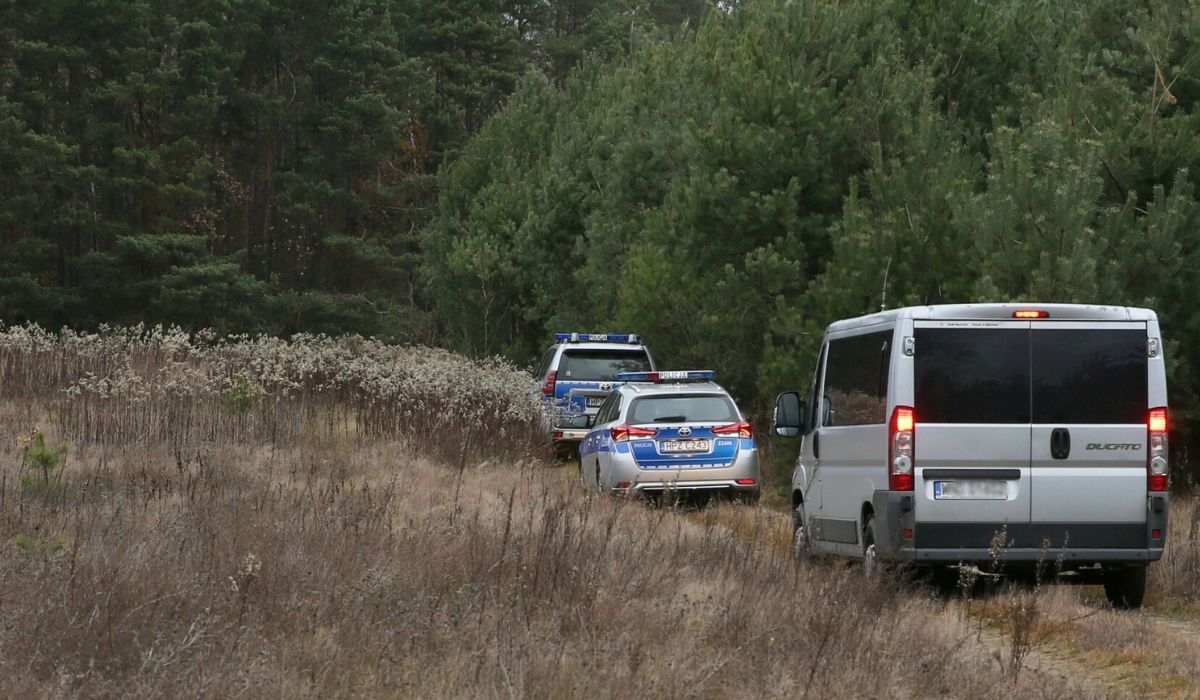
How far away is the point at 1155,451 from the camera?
10.8 meters

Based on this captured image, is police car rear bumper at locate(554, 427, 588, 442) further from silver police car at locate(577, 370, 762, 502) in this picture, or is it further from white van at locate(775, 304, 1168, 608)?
white van at locate(775, 304, 1168, 608)

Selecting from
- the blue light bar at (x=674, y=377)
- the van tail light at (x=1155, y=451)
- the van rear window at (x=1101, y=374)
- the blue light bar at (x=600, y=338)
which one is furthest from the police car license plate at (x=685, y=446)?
the van tail light at (x=1155, y=451)

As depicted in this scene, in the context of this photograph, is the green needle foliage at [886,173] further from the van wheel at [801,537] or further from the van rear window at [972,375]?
the van rear window at [972,375]

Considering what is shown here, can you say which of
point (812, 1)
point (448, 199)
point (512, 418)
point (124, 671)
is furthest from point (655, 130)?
point (124, 671)

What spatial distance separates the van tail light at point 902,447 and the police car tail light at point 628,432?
284 inches

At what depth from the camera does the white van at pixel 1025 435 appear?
35.3 feet

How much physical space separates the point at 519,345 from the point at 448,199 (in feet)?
25.0

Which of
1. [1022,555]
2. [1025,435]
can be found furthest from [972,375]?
[1022,555]

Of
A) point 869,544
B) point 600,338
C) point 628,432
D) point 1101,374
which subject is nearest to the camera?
point 1101,374

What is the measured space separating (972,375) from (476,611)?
14.6 ft

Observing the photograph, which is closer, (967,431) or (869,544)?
(967,431)

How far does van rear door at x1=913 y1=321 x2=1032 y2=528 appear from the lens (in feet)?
35.3

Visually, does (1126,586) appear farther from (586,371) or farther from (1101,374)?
(586,371)

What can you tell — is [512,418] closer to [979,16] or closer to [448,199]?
[979,16]
